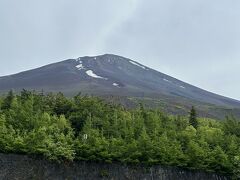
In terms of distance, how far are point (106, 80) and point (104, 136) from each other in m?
100

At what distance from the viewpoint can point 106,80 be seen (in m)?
134

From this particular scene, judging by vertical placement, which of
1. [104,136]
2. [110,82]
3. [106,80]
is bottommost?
[104,136]

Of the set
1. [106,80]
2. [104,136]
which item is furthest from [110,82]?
[104,136]

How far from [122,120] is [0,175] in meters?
10.6

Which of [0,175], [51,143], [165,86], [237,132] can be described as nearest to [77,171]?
[51,143]

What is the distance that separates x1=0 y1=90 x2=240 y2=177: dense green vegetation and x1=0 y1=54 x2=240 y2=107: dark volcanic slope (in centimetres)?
6941

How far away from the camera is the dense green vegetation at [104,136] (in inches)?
1148

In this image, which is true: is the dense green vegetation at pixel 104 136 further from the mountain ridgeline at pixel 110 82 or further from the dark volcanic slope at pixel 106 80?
the dark volcanic slope at pixel 106 80

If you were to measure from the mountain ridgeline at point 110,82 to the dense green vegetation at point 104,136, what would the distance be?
64.8 m

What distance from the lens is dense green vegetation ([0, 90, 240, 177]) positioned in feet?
95.7

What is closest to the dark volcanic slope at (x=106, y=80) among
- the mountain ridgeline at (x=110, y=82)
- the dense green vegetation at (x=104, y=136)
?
the mountain ridgeline at (x=110, y=82)

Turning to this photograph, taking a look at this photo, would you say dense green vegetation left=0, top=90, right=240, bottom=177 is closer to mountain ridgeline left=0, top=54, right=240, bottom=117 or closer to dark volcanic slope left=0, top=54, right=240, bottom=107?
mountain ridgeline left=0, top=54, right=240, bottom=117

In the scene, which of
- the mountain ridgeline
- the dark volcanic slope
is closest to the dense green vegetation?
the mountain ridgeline

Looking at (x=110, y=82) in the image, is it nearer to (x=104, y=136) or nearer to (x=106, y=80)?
(x=106, y=80)
